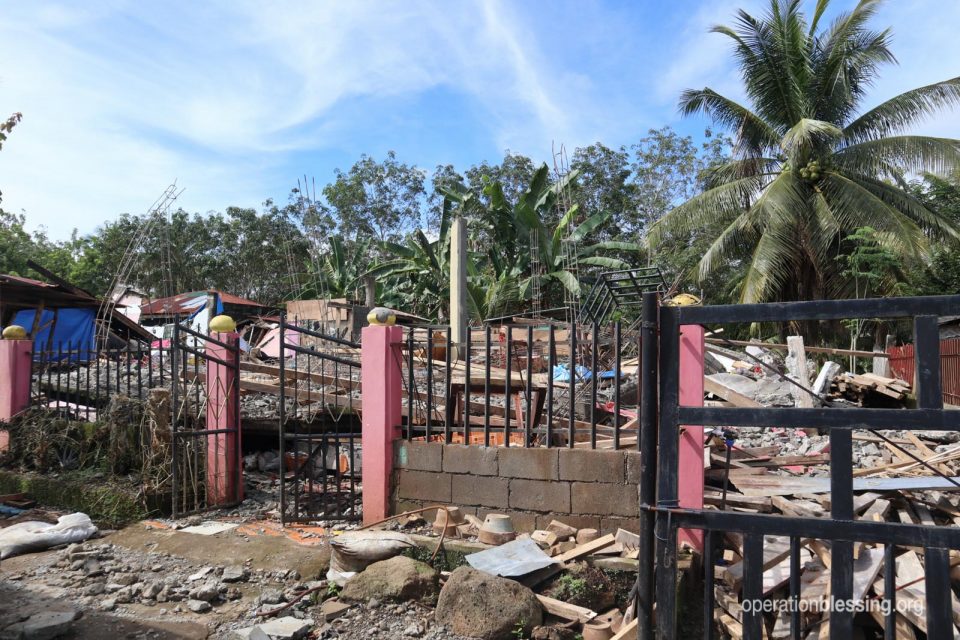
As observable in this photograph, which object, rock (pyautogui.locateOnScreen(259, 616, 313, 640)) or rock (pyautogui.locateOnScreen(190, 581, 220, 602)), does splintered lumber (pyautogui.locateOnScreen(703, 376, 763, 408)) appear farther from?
rock (pyautogui.locateOnScreen(190, 581, 220, 602))

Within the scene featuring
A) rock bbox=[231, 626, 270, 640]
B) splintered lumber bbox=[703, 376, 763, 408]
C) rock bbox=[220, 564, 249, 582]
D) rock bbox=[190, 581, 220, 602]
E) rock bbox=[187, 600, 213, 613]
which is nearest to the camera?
rock bbox=[231, 626, 270, 640]

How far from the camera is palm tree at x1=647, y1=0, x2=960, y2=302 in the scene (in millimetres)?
16875

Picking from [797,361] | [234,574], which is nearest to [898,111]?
[797,361]

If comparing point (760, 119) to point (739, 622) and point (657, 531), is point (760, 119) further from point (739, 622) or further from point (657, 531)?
point (657, 531)

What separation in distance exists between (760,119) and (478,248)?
11.2m

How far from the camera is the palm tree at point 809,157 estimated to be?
16.9m

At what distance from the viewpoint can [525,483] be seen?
18.0ft

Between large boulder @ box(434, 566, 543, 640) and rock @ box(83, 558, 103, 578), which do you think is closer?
large boulder @ box(434, 566, 543, 640)

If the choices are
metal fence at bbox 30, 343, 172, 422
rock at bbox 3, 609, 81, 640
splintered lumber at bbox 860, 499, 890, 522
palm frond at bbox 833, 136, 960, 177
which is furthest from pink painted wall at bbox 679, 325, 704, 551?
palm frond at bbox 833, 136, 960, 177

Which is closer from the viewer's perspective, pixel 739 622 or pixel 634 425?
pixel 739 622

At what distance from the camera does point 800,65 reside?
18.0m

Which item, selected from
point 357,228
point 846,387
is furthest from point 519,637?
point 357,228

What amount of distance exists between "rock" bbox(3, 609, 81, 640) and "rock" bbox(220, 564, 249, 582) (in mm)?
1077

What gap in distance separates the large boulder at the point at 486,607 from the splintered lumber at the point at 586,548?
1.69ft
